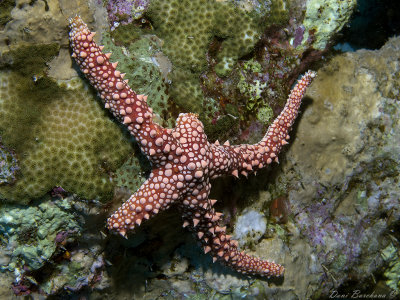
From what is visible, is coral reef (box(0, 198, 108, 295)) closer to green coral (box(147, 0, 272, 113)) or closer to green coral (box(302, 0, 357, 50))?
green coral (box(147, 0, 272, 113))

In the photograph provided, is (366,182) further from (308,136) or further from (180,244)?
(180,244)

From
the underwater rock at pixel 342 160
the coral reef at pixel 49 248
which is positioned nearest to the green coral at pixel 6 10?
the coral reef at pixel 49 248

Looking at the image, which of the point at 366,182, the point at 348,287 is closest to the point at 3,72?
the point at 366,182

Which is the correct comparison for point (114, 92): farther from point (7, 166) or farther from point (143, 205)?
point (7, 166)

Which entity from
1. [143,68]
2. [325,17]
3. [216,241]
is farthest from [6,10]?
[325,17]

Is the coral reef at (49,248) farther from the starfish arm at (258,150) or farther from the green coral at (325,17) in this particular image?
the green coral at (325,17)
